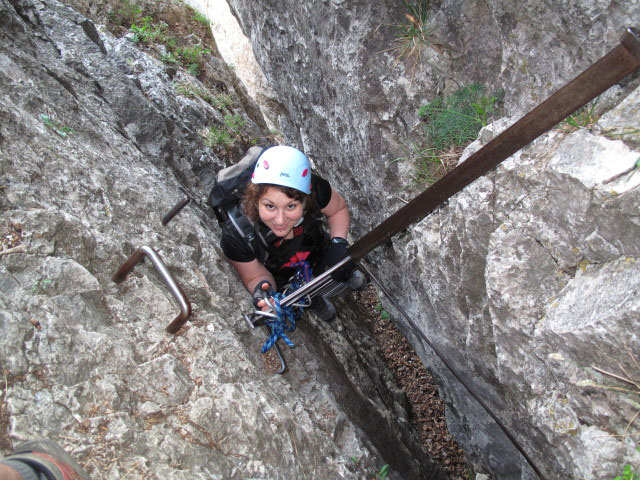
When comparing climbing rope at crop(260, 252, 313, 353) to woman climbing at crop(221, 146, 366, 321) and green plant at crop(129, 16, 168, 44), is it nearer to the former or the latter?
woman climbing at crop(221, 146, 366, 321)

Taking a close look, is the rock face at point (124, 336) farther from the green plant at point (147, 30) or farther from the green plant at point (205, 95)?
the green plant at point (147, 30)

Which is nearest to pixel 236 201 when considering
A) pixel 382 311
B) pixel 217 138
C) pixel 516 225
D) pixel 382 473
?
pixel 516 225

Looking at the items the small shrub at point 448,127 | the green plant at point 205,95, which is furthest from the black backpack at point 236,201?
the green plant at point 205,95

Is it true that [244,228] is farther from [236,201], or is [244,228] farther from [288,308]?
[288,308]

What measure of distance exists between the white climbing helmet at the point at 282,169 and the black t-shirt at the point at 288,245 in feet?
1.54

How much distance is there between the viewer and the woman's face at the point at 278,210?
12.6ft

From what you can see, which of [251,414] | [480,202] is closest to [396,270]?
[480,202]

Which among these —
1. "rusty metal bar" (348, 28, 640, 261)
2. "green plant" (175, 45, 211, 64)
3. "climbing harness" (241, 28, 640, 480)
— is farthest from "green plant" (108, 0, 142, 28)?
"rusty metal bar" (348, 28, 640, 261)

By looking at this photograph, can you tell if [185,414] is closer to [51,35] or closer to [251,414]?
[251,414]

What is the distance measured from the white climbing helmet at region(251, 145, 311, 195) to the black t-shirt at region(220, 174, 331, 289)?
18.5 inches

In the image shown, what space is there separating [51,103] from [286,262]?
2665 millimetres

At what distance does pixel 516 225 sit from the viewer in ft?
10.8

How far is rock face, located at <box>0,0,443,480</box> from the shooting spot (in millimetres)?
2719

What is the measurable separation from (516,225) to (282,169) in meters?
1.92
